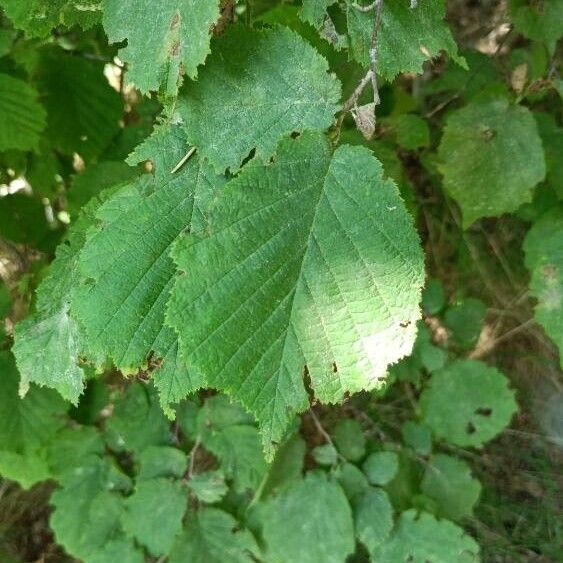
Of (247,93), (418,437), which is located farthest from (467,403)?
(247,93)

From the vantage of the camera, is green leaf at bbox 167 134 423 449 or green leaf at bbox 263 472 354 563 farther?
green leaf at bbox 263 472 354 563

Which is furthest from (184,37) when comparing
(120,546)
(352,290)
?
(120,546)

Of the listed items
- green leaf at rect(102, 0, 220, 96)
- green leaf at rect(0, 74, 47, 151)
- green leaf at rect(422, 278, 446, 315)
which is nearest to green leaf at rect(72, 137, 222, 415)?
green leaf at rect(102, 0, 220, 96)

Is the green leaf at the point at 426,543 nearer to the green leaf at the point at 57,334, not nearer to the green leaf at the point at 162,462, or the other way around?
the green leaf at the point at 162,462

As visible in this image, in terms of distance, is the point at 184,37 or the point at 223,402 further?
the point at 223,402

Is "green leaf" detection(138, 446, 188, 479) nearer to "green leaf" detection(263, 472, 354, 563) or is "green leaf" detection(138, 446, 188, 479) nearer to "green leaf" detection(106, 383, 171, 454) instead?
"green leaf" detection(106, 383, 171, 454)

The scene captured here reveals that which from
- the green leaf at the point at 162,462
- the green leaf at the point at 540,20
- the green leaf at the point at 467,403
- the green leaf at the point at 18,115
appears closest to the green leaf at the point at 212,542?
the green leaf at the point at 162,462

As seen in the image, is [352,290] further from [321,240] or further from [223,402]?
[223,402]

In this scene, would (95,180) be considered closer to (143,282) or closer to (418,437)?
(143,282)
